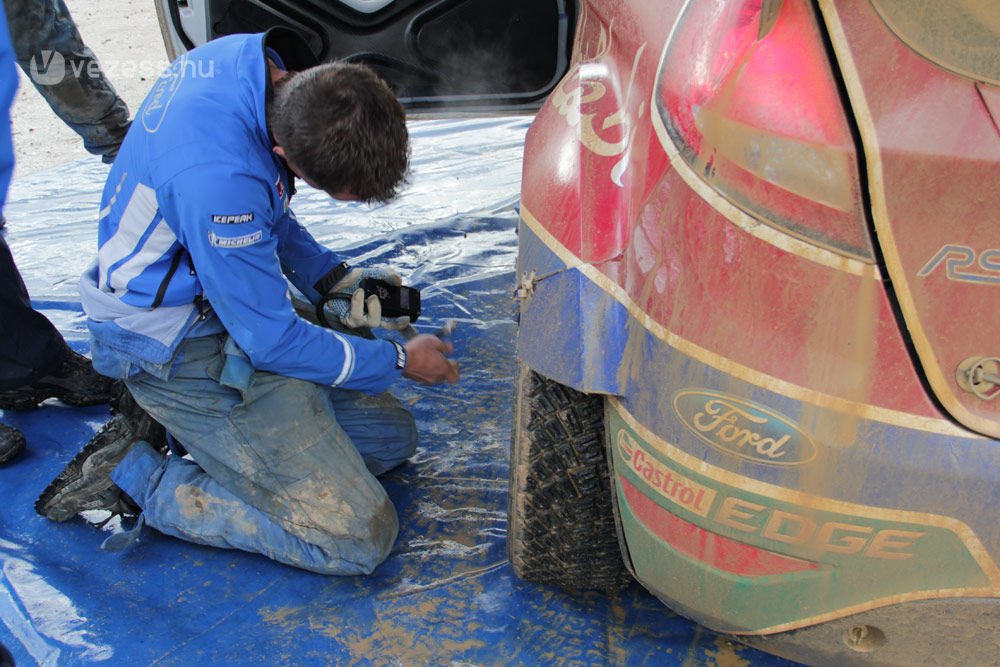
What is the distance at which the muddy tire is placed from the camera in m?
1.82

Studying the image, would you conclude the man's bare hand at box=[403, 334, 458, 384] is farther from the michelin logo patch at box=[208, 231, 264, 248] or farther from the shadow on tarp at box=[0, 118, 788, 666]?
the michelin logo patch at box=[208, 231, 264, 248]

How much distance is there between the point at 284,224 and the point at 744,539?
1825 mm

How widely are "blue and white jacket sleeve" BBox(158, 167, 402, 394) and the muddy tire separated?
0.57 m

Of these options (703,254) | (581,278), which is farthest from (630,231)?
(703,254)

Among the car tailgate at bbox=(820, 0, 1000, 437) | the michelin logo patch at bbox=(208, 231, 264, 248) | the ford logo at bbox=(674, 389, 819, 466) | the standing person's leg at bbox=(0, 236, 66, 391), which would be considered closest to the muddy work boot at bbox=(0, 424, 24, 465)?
the standing person's leg at bbox=(0, 236, 66, 391)

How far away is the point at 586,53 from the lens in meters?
2.17

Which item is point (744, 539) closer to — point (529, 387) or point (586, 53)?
point (529, 387)

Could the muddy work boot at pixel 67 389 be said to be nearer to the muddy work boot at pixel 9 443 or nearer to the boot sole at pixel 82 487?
the muddy work boot at pixel 9 443

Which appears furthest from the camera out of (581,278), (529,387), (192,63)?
(192,63)

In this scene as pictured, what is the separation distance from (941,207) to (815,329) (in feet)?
0.78

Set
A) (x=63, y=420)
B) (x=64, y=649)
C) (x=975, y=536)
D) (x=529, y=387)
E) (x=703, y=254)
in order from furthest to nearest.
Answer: (x=63, y=420) → (x=64, y=649) → (x=529, y=387) → (x=703, y=254) → (x=975, y=536)

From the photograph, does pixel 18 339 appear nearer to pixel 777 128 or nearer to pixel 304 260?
pixel 304 260

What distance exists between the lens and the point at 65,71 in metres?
3.60

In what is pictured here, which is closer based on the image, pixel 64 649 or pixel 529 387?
pixel 529 387
